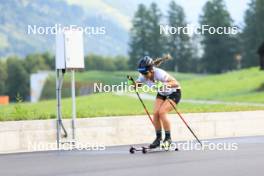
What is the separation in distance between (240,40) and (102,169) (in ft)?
411

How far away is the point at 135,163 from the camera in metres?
12.2

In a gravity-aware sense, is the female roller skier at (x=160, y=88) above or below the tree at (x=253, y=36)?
below

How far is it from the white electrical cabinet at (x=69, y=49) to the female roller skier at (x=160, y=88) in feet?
6.91

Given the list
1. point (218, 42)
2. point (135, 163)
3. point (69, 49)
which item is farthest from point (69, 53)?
point (218, 42)

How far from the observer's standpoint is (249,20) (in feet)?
445

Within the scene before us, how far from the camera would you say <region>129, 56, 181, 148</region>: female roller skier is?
14148 mm

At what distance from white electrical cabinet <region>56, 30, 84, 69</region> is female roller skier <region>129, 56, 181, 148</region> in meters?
2.10

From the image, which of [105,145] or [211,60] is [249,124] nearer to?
[105,145]

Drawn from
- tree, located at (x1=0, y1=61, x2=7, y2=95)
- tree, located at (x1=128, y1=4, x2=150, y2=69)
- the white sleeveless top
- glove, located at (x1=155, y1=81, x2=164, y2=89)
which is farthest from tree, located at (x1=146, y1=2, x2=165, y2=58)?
glove, located at (x1=155, y1=81, x2=164, y2=89)

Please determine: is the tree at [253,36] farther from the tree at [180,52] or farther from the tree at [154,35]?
the tree at [154,35]

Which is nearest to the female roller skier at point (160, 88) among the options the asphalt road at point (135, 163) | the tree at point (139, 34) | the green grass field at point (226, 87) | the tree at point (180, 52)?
the asphalt road at point (135, 163)

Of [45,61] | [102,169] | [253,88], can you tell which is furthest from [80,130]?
[45,61]

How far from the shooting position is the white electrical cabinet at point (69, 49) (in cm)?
A: 1591

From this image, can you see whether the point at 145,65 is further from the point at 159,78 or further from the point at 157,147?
the point at 157,147
